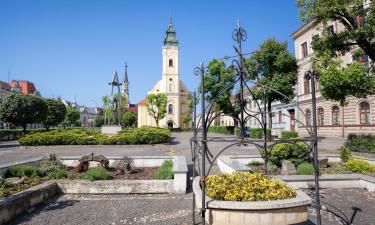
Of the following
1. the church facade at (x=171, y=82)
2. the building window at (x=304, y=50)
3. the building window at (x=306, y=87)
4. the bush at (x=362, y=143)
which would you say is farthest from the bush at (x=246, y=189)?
the church facade at (x=171, y=82)

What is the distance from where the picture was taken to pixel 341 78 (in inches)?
473

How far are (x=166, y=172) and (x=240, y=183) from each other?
4073mm

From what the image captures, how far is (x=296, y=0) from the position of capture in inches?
533

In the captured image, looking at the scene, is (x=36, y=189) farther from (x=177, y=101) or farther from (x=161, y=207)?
(x=177, y=101)

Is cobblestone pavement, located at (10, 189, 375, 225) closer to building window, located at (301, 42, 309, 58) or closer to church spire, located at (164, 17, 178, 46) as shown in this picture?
building window, located at (301, 42, 309, 58)

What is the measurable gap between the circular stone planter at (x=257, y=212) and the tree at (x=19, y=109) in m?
38.4

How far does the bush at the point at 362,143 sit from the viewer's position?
1366cm

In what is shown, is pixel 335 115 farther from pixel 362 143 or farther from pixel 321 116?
pixel 362 143

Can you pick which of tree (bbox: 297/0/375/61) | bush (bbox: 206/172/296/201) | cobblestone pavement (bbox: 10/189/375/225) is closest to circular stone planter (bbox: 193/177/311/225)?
bush (bbox: 206/172/296/201)

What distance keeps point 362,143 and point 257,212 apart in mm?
13642

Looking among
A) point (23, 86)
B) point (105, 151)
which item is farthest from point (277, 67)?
point (23, 86)

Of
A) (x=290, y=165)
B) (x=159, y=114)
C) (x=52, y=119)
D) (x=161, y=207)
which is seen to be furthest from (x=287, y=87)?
(x=52, y=119)

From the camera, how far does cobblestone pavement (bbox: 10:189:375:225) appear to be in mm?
5281

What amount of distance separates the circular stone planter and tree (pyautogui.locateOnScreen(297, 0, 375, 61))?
11.4 meters
